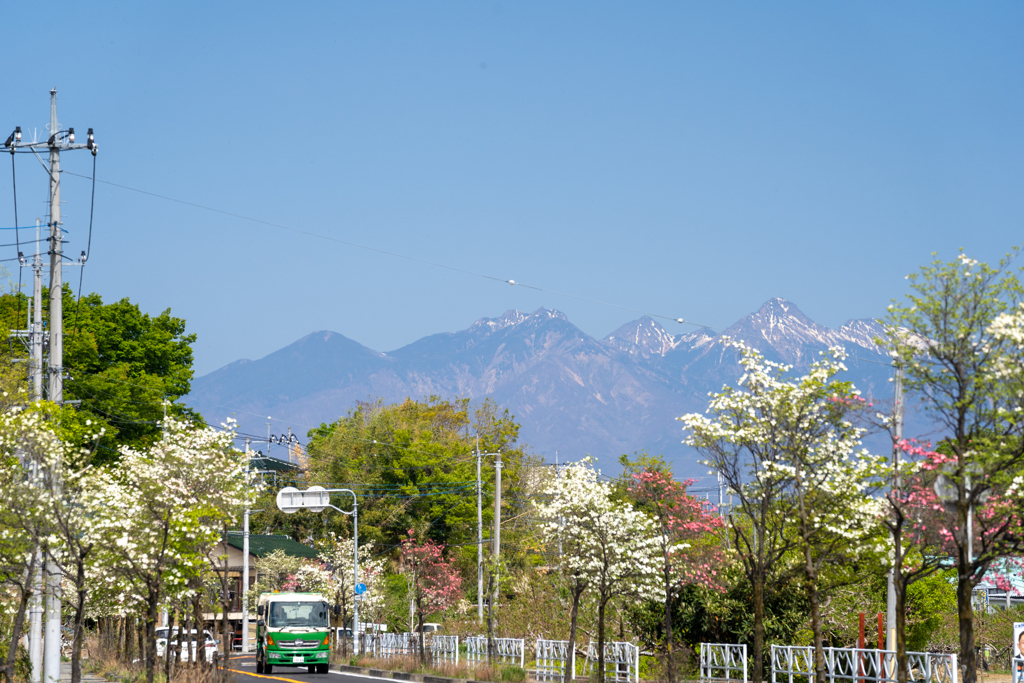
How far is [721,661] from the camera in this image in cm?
2895

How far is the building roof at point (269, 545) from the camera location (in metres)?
77.7

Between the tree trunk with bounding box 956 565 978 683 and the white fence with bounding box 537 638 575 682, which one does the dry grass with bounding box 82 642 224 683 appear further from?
the tree trunk with bounding box 956 565 978 683

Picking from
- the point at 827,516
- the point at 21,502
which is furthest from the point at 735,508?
the point at 21,502

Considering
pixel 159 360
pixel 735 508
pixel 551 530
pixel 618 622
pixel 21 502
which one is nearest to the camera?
pixel 21 502

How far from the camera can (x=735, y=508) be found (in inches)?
916

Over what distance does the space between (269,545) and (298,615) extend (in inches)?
1669

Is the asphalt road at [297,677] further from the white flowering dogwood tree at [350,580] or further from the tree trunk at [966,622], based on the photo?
the tree trunk at [966,622]

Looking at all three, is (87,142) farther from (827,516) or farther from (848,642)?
(848,642)

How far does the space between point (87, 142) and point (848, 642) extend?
24184 mm

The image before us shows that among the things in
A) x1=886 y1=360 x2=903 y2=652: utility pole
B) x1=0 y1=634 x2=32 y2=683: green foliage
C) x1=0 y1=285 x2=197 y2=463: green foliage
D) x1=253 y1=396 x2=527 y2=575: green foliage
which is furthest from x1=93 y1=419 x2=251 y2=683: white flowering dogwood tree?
x1=253 y1=396 x2=527 y2=575: green foliage

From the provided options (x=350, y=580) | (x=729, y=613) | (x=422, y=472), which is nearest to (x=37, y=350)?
(x=729, y=613)

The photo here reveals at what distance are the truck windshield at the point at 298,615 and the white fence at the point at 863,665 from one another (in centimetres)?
1877

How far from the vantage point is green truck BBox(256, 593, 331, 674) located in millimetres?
39531

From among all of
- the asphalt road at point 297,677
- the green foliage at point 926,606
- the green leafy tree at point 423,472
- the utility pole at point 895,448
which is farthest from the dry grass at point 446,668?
the green leafy tree at point 423,472
